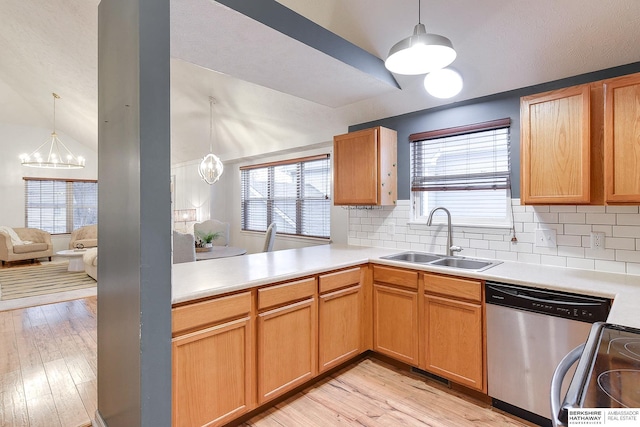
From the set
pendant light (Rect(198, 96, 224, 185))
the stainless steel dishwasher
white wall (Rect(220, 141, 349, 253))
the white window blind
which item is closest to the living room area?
the white window blind

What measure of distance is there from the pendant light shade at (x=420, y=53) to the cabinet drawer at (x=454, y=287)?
1.36m

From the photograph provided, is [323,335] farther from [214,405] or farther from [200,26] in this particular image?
[200,26]

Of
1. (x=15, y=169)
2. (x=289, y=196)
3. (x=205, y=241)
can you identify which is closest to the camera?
(x=205, y=241)

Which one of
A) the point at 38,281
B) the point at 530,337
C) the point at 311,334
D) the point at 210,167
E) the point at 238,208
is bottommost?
the point at 38,281

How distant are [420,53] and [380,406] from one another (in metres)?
2.16

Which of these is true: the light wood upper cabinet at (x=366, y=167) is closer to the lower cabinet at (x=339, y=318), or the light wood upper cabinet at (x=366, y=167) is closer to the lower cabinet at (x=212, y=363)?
the lower cabinet at (x=339, y=318)

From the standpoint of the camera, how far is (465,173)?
2.92 metres

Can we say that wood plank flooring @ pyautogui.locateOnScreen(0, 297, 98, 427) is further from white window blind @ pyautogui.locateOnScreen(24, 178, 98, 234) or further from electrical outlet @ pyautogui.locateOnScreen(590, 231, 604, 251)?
white window blind @ pyautogui.locateOnScreen(24, 178, 98, 234)

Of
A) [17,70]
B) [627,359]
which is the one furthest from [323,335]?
[17,70]

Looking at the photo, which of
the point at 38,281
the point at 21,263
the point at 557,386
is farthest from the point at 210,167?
the point at 21,263

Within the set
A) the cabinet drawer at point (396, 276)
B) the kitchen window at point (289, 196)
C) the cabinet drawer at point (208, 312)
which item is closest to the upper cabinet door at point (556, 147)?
the cabinet drawer at point (396, 276)

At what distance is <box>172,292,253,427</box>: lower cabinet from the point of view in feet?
5.43

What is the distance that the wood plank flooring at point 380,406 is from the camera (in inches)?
80.4

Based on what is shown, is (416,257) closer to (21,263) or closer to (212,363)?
(212,363)
